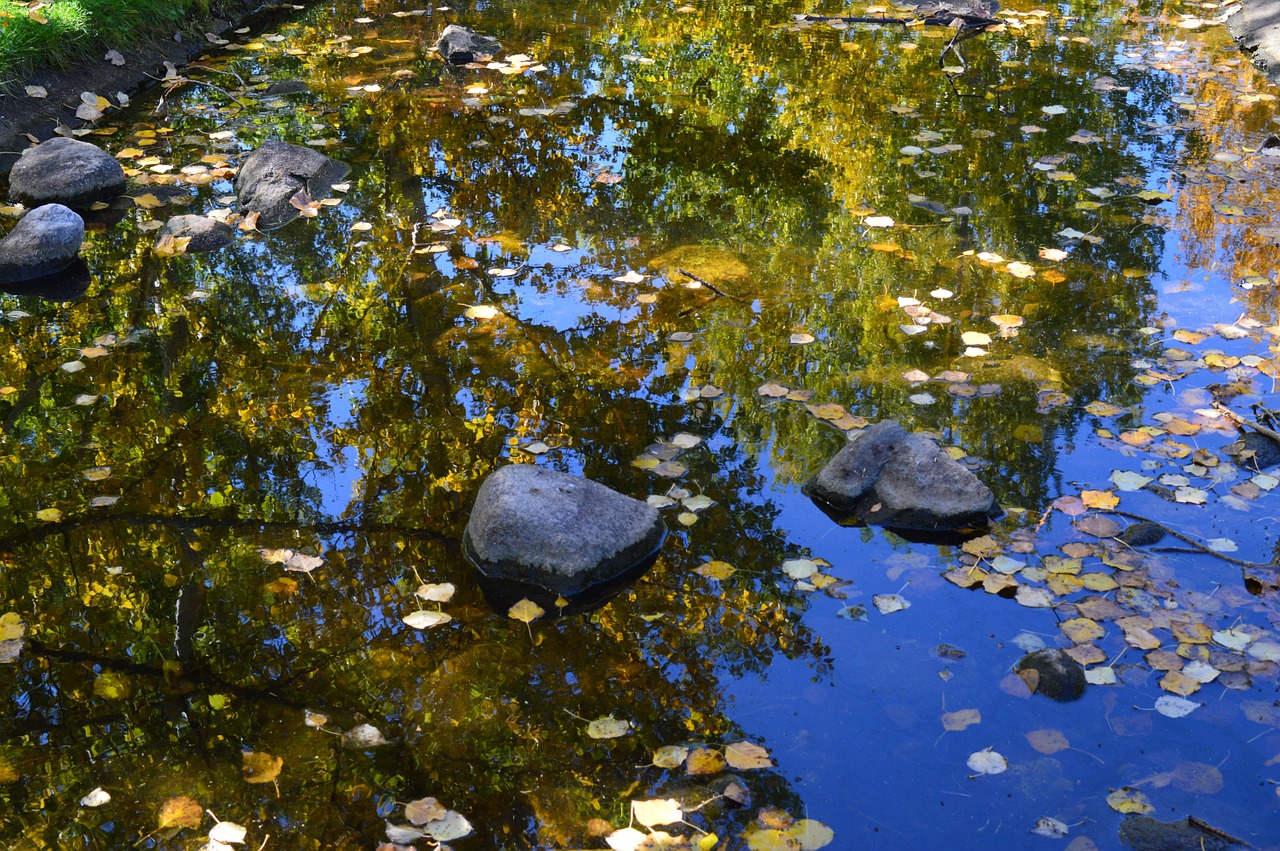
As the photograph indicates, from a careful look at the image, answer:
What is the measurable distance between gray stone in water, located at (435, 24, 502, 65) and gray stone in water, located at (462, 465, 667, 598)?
5.99 meters

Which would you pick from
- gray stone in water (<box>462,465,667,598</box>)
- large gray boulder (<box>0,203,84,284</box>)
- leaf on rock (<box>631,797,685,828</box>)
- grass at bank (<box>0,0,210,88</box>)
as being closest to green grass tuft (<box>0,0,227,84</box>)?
grass at bank (<box>0,0,210,88</box>)

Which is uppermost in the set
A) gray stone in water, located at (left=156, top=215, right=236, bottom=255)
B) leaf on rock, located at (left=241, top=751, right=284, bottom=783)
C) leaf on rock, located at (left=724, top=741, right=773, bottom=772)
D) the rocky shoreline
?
the rocky shoreline

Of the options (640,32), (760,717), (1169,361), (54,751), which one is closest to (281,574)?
(54,751)

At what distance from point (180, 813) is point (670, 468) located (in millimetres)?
1938

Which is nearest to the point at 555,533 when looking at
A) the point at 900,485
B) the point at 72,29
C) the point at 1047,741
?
the point at 900,485

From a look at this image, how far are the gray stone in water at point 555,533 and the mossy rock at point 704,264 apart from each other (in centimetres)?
203

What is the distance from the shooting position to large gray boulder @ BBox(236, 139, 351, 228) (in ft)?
19.4

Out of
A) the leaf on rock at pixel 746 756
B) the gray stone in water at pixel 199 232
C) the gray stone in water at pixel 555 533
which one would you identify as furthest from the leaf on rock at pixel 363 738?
the gray stone in water at pixel 199 232

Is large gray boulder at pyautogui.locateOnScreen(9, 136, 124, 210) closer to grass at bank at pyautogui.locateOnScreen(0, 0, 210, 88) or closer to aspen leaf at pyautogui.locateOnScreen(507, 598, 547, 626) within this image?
grass at bank at pyautogui.locateOnScreen(0, 0, 210, 88)

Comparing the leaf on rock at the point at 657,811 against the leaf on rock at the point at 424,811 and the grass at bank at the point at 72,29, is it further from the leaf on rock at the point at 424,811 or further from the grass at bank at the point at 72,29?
the grass at bank at the point at 72,29

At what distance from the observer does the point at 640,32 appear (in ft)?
29.9

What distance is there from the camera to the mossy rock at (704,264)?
517 cm

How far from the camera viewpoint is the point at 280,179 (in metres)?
6.04

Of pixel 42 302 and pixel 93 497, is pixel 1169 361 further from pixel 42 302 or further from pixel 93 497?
pixel 42 302
